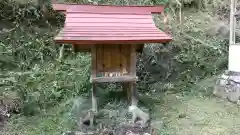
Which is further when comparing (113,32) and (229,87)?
(229,87)

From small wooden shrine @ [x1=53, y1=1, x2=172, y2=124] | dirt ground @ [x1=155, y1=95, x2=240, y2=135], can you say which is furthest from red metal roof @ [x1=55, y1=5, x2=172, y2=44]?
dirt ground @ [x1=155, y1=95, x2=240, y2=135]

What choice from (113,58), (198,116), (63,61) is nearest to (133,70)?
(113,58)

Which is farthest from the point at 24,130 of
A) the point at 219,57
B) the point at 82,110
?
the point at 219,57

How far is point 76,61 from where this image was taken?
9.30m

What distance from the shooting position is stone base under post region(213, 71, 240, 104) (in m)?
7.38

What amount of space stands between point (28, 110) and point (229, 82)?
18.4 ft

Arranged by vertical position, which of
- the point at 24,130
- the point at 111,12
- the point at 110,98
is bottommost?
the point at 24,130

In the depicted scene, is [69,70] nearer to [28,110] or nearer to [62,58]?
[62,58]

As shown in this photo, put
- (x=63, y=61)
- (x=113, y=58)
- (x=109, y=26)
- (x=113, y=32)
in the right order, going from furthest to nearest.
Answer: (x=63, y=61) → (x=113, y=58) → (x=109, y=26) → (x=113, y=32)

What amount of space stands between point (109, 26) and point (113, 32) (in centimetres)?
25

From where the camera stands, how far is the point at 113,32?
5.20m

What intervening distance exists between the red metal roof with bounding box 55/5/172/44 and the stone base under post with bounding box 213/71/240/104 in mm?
3332

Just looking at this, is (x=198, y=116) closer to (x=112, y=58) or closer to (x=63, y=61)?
(x=112, y=58)

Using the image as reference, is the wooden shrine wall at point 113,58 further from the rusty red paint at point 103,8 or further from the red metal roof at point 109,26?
the rusty red paint at point 103,8
